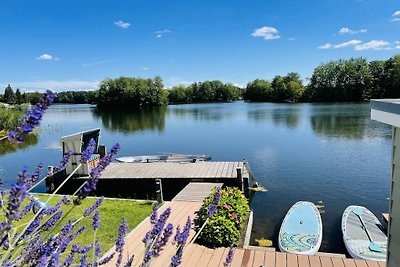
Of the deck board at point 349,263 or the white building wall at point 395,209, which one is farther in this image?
the deck board at point 349,263

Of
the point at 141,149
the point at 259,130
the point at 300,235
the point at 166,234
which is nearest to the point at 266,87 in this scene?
the point at 259,130

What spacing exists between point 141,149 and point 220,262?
22625 millimetres

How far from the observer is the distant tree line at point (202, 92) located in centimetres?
13088

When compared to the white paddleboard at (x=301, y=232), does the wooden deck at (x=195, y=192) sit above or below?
above

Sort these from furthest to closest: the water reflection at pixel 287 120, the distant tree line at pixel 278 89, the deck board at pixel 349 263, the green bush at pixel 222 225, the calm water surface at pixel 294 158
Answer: the distant tree line at pixel 278 89, the water reflection at pixel 287 120, the calm water surface at pixel 294 158, the green bush at pixel 222 225, the deck board at pixel 349 263

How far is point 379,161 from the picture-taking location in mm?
20141

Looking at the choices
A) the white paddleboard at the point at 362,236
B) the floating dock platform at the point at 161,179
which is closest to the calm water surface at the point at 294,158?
the white paddleboard at the point at 362,236

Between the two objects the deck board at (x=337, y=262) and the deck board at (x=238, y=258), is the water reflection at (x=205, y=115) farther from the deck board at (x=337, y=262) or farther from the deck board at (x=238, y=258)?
the deck board at (x=337, y=262)

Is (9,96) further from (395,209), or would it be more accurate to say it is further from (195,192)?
(395,209)

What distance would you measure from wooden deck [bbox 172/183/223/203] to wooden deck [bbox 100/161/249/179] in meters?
1.04

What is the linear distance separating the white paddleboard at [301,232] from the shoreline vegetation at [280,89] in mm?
62537

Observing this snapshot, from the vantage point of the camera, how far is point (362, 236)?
9.16m

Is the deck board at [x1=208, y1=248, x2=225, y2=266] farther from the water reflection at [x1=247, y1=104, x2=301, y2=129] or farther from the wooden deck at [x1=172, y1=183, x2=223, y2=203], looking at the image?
the water reflection at [x1=247, y1=104, x2=301, y2=129]

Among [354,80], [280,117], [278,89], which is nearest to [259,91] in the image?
[278,89]
